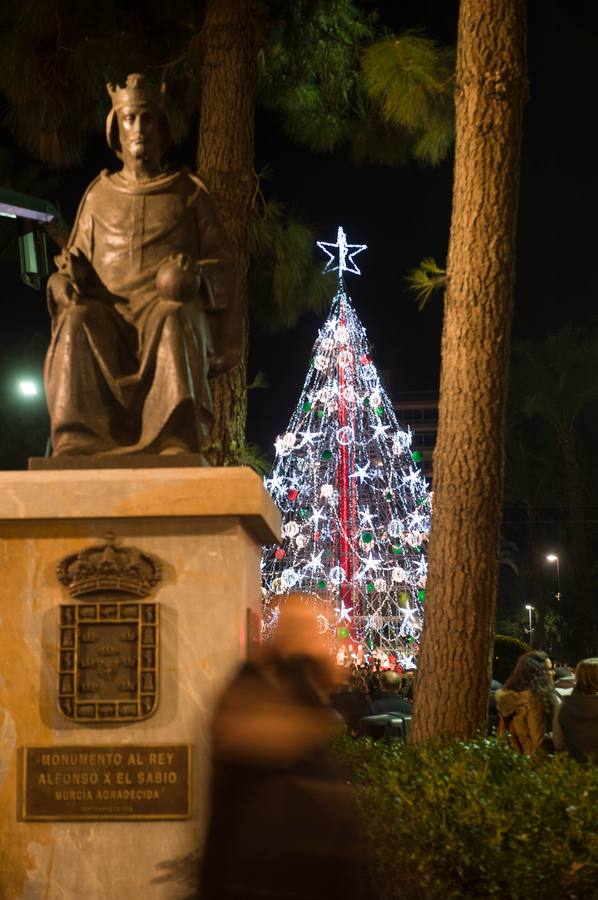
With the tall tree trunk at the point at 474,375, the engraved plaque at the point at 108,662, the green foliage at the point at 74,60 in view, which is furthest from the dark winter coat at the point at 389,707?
the engraved plaque at the point at 108,662

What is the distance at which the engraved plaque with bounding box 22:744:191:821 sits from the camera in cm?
488

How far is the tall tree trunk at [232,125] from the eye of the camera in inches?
430

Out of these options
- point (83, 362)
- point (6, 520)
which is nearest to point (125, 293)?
point (83, 362)

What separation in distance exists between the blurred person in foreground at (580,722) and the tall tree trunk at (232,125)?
3735mm

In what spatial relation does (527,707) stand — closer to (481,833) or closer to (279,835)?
(481,833)

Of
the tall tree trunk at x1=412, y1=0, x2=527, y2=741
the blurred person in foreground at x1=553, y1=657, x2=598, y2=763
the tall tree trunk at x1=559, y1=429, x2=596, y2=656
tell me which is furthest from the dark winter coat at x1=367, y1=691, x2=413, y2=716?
the tall tree trunk at x1=559, y1=429, x2=596, y2=656

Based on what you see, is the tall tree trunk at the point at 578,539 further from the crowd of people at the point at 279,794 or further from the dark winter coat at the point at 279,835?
the dark winter coat at the point at 279,835

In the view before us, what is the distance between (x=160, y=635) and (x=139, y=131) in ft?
8.68

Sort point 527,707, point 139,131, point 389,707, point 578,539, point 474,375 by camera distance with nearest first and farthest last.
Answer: point 139,131 < point 474,375 < point 527,707 < point 389,707 < point 578,539

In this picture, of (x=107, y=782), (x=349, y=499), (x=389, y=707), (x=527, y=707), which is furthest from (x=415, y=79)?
(x=349, y=499)

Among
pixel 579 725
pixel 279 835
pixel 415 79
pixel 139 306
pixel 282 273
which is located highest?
pixel 415 79

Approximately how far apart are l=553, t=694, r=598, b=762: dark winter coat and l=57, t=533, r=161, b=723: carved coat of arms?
458cm

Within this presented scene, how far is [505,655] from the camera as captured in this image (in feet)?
70.1

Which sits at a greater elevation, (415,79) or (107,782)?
(415,79)
